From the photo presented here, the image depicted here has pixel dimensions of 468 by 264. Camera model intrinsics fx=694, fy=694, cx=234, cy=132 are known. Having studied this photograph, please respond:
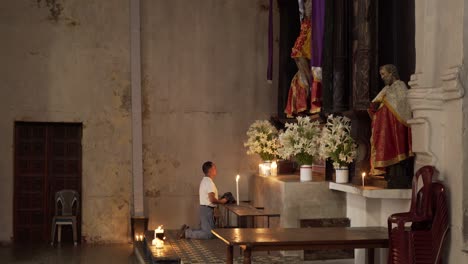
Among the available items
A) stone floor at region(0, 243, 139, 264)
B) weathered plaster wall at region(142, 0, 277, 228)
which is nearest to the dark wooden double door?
stone floor at region(0, 243, 139, 264)

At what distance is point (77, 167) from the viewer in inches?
499

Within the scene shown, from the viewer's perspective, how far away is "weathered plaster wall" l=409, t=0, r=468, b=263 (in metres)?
6.02

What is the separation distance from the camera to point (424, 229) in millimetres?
6145

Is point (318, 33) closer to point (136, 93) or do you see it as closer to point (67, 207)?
point (136, 93)

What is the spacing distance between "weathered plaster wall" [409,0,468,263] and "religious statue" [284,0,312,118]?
4.18 meters

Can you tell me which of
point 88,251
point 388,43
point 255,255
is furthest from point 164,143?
point 388,43

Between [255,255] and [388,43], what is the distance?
11.4 feet

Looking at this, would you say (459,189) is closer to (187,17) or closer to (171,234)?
(171,234)

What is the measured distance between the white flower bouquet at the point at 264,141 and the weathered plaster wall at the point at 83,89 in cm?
246

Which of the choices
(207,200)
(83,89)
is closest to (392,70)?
(207,200)

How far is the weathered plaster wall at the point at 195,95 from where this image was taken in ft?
42.0

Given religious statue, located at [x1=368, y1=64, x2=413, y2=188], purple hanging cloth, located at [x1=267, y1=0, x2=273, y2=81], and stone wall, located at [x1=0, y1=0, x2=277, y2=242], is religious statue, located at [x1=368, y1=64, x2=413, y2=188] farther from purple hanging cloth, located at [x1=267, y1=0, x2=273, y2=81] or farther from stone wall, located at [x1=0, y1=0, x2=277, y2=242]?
stone wall, located at [x1=0, y1=0, x2=277, y2=242]

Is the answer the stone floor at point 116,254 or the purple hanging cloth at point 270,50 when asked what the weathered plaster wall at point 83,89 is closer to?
the stone floor at point 116,254

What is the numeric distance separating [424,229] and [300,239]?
110 centimetres
